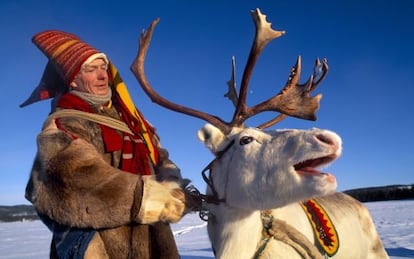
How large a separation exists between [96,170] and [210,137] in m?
1.06

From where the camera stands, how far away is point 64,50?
8.64ft

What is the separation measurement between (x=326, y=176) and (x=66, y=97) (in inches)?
70.2

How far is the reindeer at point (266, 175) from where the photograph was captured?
2.35 m

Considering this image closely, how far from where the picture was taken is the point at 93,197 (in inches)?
81.1

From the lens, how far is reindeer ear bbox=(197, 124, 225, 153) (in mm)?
2922

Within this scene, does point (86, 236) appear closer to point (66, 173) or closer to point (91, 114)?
point (66, 173)

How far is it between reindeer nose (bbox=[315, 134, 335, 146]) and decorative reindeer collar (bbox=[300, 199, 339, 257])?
1.46 meters

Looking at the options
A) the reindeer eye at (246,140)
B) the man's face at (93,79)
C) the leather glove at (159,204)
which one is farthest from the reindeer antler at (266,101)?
the leather glove at (159,204)

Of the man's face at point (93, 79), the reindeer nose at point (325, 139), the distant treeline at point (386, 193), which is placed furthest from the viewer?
the distant treeline at point (386, 193)

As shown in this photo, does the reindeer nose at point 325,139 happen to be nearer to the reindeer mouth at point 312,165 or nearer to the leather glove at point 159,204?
the reindeer mouth at point 312,165

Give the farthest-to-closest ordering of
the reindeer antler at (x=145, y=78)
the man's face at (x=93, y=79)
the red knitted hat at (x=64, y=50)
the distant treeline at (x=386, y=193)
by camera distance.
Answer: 1. the distant treeline at (x=386, y=193)
2. the reindeer antler at (x=145, y=78)
3. the man's face at (x=93, y=79)
4. the red knitted hat at (x=64, y=50)

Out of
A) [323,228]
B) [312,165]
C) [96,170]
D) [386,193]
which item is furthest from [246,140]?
[386,193]

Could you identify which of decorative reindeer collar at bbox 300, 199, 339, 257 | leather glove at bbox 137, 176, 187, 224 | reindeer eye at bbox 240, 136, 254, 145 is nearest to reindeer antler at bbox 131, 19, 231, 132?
reindeer eye at bbox 240, 136, 254, 145

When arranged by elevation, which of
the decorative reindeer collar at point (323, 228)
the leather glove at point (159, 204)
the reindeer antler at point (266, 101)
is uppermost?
the reindeer antler at point (266, 101)
